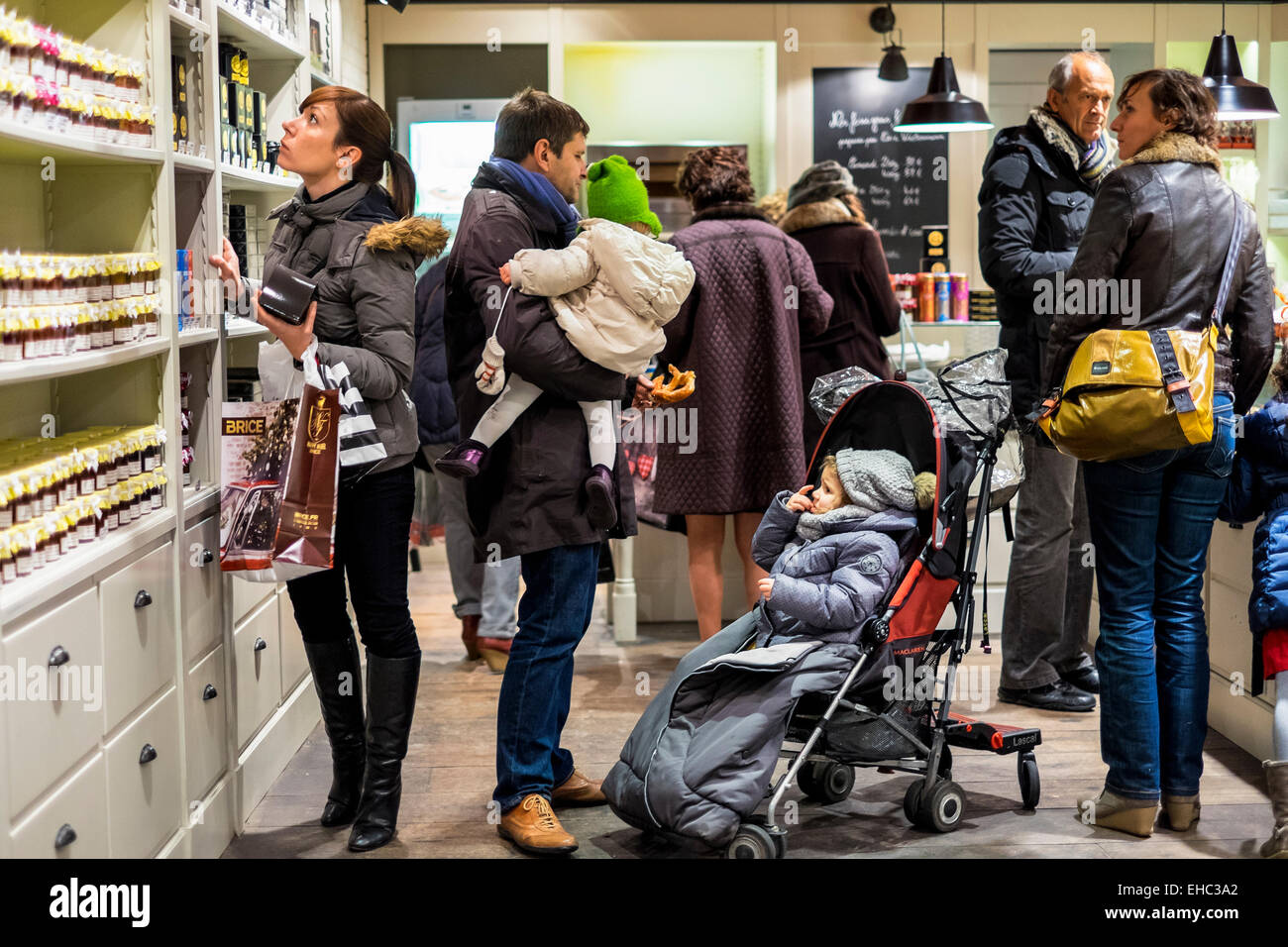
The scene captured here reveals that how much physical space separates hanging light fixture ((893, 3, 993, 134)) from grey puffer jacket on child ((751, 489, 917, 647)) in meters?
3.11

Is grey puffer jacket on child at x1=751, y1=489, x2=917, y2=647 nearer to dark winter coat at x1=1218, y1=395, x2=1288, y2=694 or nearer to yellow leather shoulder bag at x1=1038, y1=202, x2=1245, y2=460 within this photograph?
yellow leather shoulder bag at x1=1038, y1=202, x2=1245, y2=460

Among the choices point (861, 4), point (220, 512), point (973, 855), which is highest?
point (861, 4)

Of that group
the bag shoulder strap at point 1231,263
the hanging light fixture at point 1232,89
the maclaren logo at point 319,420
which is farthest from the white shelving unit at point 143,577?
the hanging light fixture at point 1232,89

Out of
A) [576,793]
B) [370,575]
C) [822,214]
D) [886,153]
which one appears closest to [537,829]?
[576,793]

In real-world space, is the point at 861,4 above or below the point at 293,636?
above

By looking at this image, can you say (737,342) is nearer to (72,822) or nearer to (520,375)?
(520,375)

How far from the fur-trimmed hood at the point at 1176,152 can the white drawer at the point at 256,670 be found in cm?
244

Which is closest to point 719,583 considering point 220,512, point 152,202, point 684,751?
point 684,751

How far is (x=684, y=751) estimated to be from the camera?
9.87 feet

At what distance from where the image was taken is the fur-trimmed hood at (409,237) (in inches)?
121

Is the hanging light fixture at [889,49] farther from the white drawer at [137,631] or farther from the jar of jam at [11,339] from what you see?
the jar of jam at [11,339]
